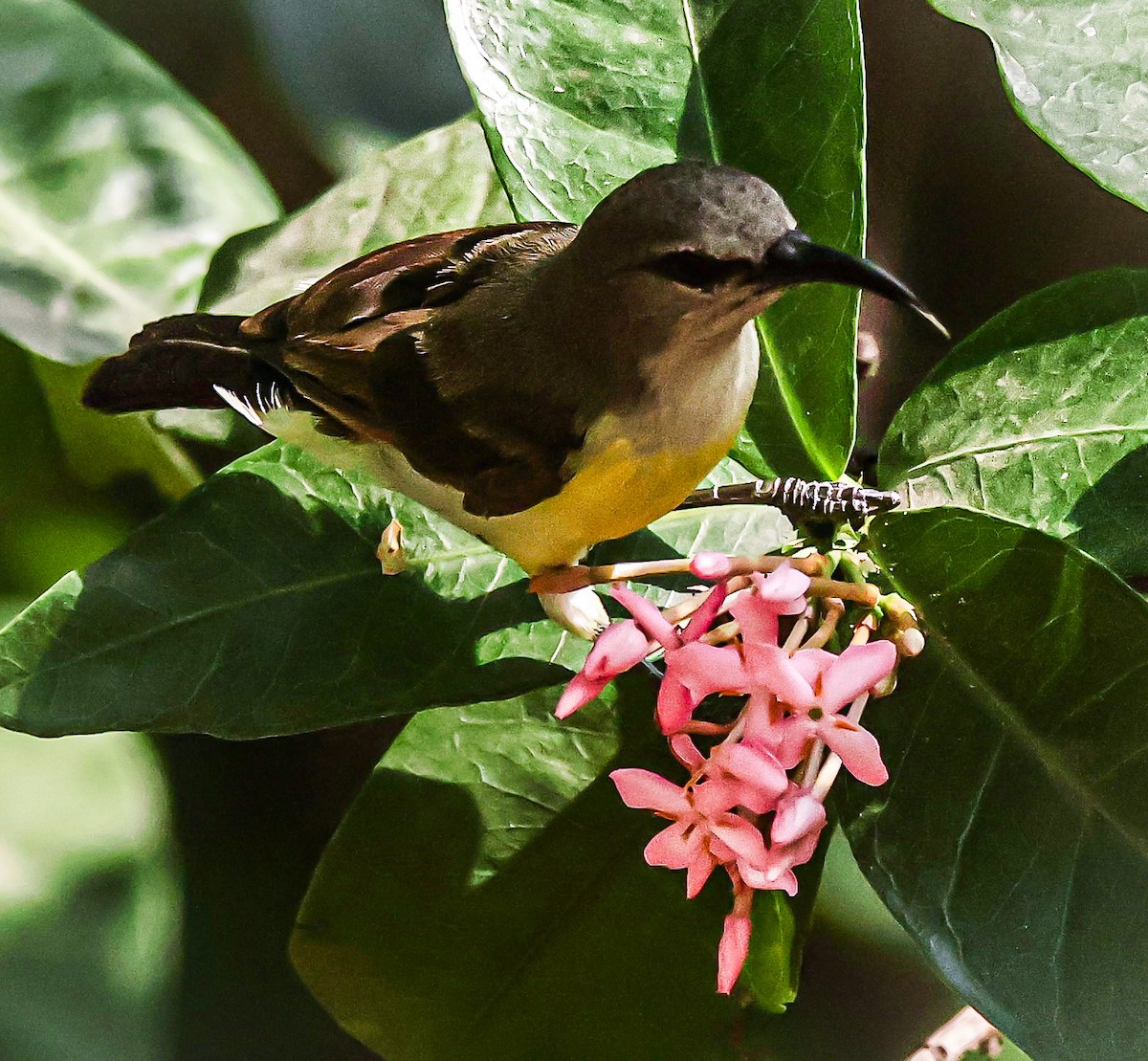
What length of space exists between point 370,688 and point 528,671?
0.11m

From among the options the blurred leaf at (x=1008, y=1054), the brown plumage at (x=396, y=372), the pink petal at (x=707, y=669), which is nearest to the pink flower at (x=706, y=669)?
the pink petal at (x=707, y=669)

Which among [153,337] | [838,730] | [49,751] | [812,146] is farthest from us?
[49,751]

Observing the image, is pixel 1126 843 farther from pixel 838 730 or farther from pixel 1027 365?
pixel 1027 365

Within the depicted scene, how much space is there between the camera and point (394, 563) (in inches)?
32.9

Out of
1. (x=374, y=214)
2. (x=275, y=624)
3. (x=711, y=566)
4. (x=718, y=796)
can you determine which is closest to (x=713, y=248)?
(x=711, y=566)

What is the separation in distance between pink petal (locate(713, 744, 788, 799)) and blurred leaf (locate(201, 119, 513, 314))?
0.65 metres

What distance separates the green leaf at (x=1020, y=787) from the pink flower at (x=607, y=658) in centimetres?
20

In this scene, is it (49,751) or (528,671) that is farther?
(49,751)

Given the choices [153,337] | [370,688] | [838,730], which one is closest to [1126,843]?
[838,730]

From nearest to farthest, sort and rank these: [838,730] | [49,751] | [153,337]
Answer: [838,730]
[153,337]
[49,751]

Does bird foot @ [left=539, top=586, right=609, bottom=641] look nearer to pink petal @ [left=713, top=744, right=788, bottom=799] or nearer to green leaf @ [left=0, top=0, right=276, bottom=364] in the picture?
pink petal @ [left=713, top=744, right=788, bottom=799]

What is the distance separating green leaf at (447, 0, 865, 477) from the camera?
777 millimetres

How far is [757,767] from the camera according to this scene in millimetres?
557

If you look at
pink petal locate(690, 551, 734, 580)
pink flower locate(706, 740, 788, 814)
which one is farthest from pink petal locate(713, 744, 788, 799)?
pink petal locate(690, 551, 734, 580)
